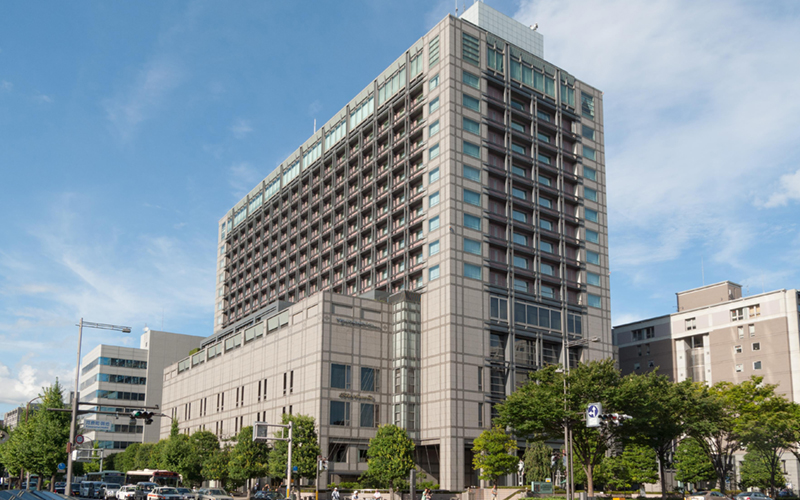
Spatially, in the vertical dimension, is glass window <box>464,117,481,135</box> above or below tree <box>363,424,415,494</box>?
above

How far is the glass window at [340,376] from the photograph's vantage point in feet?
269

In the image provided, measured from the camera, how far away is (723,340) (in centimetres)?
11769

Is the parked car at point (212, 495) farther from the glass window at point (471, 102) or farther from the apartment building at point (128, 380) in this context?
the apartment building at point (128, 380)

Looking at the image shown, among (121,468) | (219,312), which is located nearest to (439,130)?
(219,312)

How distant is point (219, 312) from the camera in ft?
478

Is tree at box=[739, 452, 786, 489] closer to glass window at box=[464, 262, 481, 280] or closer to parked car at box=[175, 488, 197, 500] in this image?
glass window at box=[464, 262, 481, 280]

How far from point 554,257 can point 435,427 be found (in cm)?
2809

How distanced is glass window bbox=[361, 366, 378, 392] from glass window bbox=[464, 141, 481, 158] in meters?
29.0

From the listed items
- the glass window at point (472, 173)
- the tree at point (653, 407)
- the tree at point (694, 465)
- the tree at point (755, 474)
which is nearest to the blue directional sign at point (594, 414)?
the tree at point (653, 407)

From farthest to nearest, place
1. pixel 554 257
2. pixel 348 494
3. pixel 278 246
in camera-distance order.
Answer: pixel 278 246 < pixel 554 257 < pixel 348 494

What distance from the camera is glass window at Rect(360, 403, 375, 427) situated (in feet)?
272

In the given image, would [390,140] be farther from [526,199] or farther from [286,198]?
[286,198]

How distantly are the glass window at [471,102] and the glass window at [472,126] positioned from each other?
5.78 ft

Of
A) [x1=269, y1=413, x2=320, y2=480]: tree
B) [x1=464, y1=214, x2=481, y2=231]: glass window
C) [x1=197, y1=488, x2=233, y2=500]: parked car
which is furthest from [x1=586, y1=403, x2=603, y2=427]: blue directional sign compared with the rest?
[x1=464, y1=214, x2=481, y2=231]: glass window
